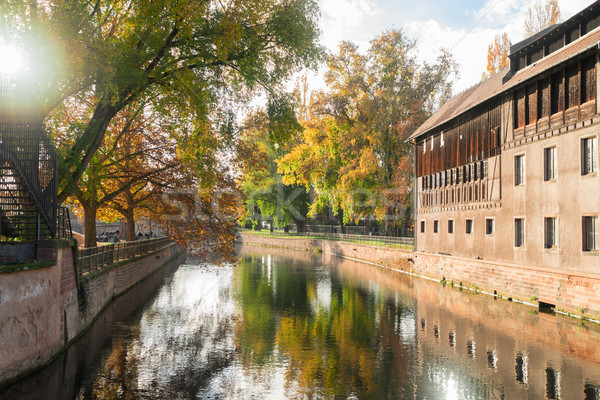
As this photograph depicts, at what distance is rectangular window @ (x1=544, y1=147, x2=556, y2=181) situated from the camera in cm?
2125

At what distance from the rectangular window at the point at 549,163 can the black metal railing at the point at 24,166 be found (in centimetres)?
1830

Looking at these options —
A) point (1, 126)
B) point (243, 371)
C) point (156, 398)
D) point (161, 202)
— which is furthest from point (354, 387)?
point (161, 202)

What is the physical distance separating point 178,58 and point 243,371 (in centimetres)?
944

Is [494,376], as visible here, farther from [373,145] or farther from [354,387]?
[373,145]

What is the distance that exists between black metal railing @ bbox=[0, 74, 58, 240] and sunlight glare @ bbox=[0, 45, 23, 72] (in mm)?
283

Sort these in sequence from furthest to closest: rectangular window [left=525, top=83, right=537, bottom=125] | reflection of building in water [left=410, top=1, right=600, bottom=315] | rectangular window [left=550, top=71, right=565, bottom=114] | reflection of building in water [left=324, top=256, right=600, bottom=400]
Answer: rectangular window [left=525, top=83, right=537, bottom=125] → rectangular window [left=550, top=71, right=565, bottom=114] → reflection of building in water [left=410, top=1, right=600, bottom=315] → reflection of building in water [left=324, top=256, right=600, bottom=400]

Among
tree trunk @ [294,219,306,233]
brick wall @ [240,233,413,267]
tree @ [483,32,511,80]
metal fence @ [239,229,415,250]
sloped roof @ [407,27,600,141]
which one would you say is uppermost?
tree @ [483,32,511,80]

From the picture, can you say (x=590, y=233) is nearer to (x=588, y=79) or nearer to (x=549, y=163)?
(x=549, y=163)

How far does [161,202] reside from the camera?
27719mm

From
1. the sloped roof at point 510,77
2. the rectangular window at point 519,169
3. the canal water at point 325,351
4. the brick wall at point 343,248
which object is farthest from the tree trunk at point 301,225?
the rectangular window at point 519,169

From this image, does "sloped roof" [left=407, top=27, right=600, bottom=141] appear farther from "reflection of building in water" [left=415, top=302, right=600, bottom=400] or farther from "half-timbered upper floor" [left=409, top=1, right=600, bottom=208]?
"reflection of building in water" [left=415, top=302, right=600, bottom=400]

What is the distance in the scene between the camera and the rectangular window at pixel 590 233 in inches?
731

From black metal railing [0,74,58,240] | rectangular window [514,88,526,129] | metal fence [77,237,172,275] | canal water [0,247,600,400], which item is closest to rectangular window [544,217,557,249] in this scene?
canal water [0,247,600,400]

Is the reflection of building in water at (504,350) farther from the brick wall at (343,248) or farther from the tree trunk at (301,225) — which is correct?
the tree trunk at (301,225)
